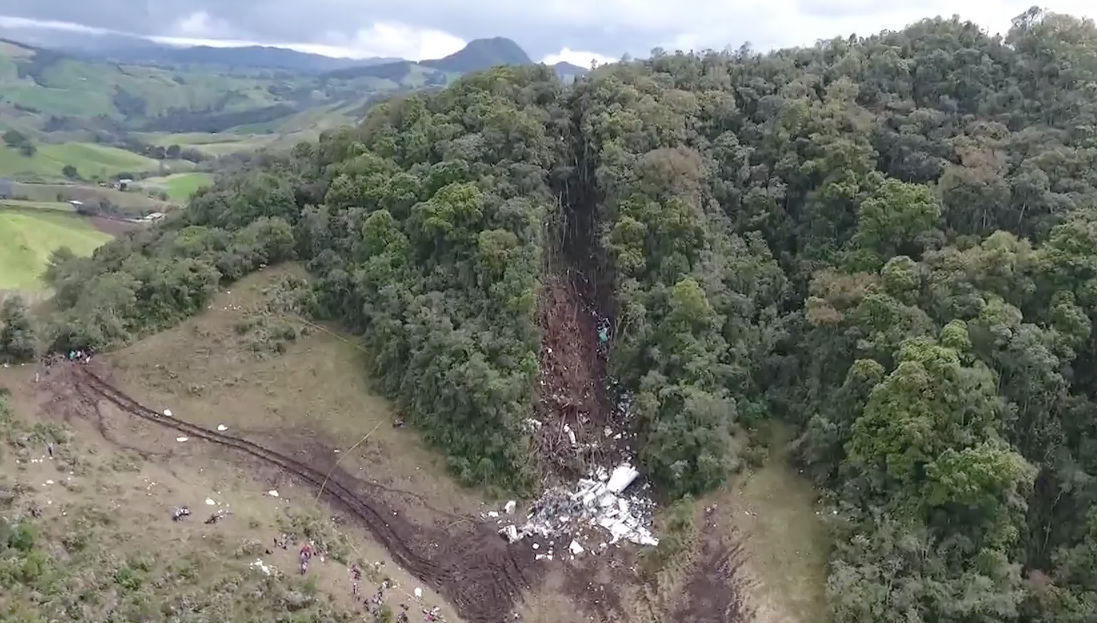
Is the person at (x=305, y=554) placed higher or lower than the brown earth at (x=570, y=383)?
lower

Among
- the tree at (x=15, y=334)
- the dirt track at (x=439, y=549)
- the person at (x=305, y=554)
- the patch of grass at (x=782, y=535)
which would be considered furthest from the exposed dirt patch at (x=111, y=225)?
the patch of grass at (x=782, y=535)

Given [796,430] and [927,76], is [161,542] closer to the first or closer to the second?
[796,430]

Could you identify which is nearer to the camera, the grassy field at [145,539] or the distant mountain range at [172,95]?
the grassy field at [145,539]

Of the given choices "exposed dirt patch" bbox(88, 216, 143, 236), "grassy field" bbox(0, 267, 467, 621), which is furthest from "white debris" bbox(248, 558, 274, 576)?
"exposed dirt patch" bbox(88, 216, 143, 236)

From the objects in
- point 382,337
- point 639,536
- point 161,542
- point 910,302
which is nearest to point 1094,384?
point 910,302

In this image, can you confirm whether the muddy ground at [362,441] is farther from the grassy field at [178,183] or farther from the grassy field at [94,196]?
the grassy field at [178,183]

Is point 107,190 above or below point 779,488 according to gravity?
below

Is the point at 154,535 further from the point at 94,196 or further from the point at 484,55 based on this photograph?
the point at 484,55
